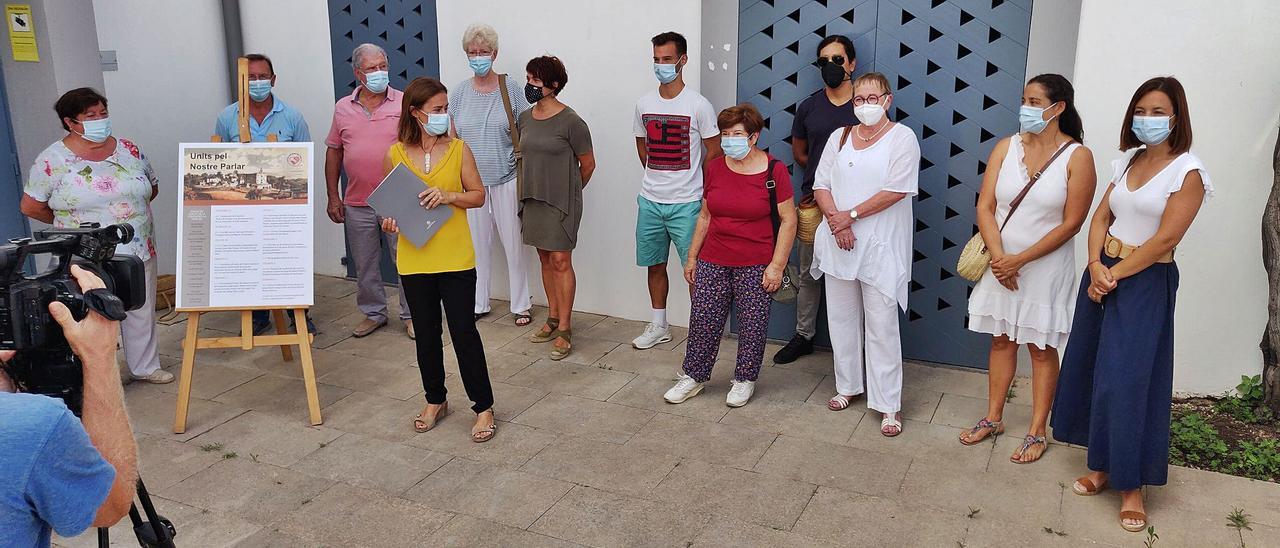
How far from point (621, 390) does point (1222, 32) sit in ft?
11.2

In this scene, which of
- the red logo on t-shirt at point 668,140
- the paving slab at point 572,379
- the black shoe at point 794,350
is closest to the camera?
the paving slab at point 572,379

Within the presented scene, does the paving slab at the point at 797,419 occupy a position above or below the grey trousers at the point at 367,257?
below

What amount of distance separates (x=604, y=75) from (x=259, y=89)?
2.15 m

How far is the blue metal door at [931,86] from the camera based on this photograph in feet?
16.2

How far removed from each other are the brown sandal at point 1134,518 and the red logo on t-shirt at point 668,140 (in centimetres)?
286

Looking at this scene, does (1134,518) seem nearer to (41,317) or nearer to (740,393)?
(740,393)

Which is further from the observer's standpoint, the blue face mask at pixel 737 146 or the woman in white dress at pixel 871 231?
the blue face mask at pixel 737 146

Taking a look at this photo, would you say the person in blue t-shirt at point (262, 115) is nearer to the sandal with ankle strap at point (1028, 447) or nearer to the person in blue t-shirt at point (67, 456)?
the person in blue t-shirt at point (67, 456)

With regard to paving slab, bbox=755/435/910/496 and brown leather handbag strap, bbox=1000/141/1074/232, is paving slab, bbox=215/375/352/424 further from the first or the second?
brown leather handbag strap, bbox=1000/141/1074/232

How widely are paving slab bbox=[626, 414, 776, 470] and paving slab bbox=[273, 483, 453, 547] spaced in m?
1.08

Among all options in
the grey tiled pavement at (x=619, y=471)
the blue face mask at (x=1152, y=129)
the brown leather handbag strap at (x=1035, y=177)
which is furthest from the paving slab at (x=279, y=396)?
the blue face mask at (x=1152, y=129)

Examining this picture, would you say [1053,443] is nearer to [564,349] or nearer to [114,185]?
[564,349]

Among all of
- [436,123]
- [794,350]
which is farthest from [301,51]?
[794,350]

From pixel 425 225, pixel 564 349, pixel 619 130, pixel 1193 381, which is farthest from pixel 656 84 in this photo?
pixel 1193 381
